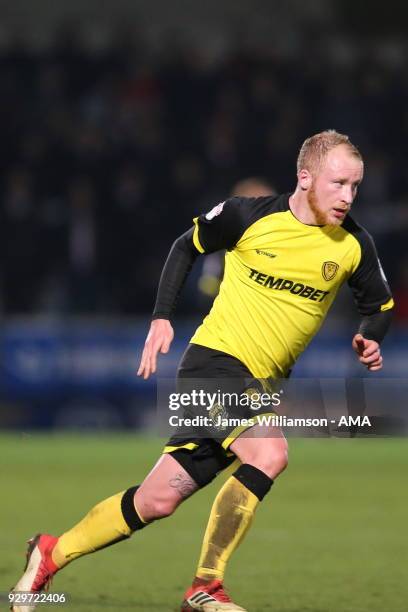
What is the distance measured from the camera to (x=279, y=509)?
8617mm

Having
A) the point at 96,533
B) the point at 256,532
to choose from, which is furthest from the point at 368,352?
the point at 256,532

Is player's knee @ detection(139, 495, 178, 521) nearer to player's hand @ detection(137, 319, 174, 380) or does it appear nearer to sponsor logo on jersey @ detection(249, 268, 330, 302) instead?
player's hand @ detection(137, 319, 174, 380)

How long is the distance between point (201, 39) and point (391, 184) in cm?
392

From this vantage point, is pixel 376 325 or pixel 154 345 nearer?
pixel 154 345

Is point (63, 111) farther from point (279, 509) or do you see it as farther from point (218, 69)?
point (279, 509)

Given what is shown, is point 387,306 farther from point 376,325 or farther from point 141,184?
point 141,184

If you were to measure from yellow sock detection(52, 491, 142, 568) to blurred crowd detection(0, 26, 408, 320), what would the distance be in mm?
8038

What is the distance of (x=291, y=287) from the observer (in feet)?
16.7

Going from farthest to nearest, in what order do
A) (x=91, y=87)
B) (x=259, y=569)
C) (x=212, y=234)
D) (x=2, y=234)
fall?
(x=91, y=87), (x=2, y=234), (x=259, y=569), (x=212, y=234)

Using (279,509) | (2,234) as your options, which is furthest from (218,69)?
(279,509)

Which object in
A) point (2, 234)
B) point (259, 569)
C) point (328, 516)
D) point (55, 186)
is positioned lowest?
point (259, 569)

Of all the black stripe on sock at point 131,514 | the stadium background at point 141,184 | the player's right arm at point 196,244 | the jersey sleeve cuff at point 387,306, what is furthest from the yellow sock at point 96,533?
the stadium background at point 141,184

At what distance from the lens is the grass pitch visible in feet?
19.0

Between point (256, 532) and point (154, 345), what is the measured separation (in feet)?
10.1
